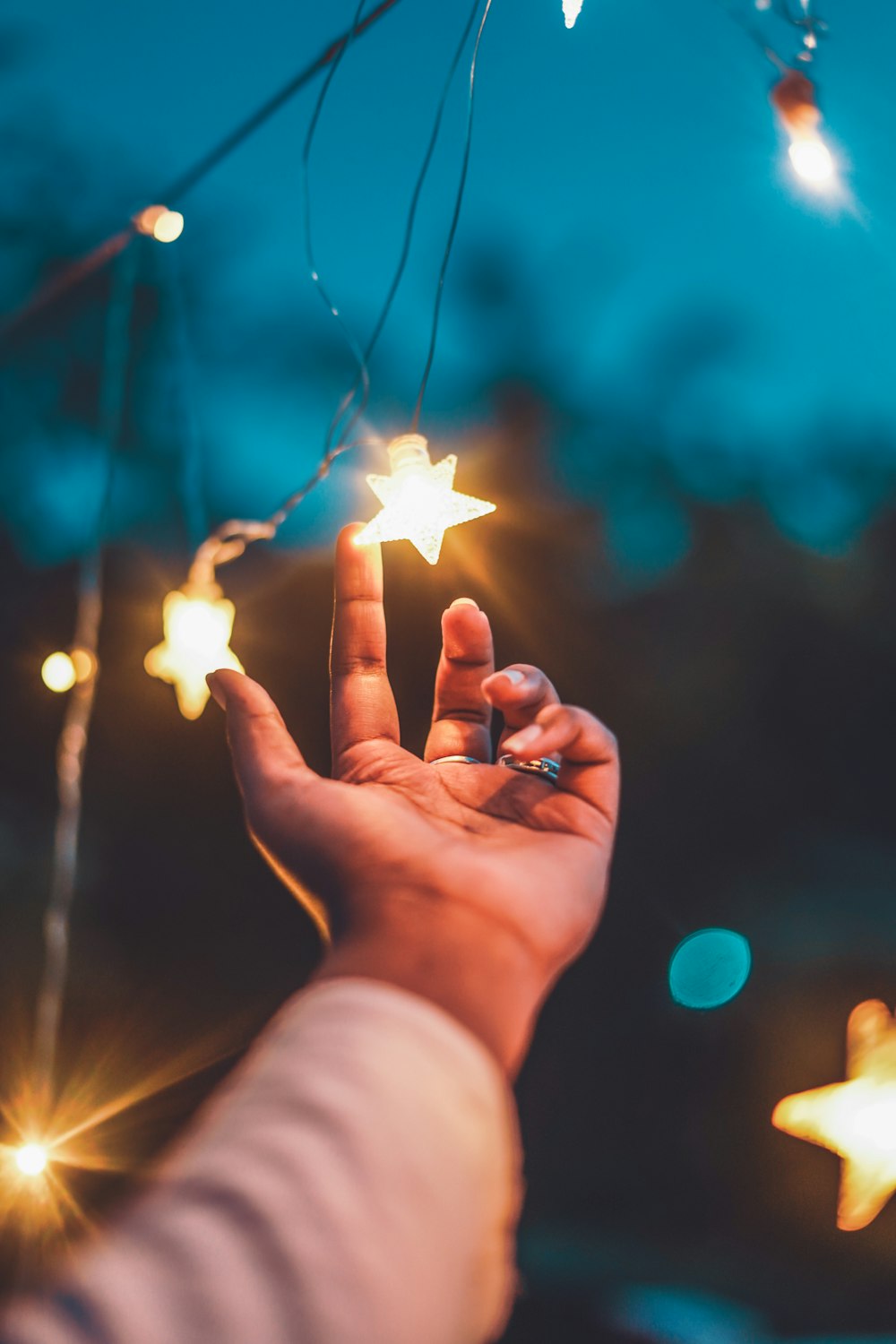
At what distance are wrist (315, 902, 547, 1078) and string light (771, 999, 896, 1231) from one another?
93.5 inches

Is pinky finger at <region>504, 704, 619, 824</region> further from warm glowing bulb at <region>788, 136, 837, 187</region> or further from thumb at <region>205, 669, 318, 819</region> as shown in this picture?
warm glowing bulb at <region>788, 136, 837, 187</region>

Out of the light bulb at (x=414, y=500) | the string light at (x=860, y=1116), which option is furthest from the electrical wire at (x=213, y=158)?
the string light at (x=860, y=1116)

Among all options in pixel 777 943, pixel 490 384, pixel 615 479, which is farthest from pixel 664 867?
pixel 490 384

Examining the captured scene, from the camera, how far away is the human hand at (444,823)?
0.97m

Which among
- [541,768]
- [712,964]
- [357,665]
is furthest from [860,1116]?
[357,665]

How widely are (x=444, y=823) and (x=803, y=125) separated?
5.44 ft

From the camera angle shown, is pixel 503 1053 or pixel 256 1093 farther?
pixel 503 1053

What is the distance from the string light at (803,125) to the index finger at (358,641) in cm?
128

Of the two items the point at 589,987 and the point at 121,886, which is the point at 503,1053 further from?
the point at 121,886

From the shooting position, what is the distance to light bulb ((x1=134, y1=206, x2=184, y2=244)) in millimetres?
1444

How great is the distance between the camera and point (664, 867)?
12.1ft

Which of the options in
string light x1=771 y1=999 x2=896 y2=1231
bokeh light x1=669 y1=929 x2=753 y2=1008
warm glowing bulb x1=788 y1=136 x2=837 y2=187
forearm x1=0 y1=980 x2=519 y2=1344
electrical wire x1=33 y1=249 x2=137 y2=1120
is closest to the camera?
forearm x1=0 y1=980 x2=519 y2=1344

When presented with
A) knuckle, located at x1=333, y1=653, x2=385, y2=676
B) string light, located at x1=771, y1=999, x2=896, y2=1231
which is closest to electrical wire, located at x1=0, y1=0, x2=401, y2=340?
knuckle, located at x1=333, y1=653, x2=385, y2=676

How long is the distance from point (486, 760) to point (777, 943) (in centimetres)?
274
